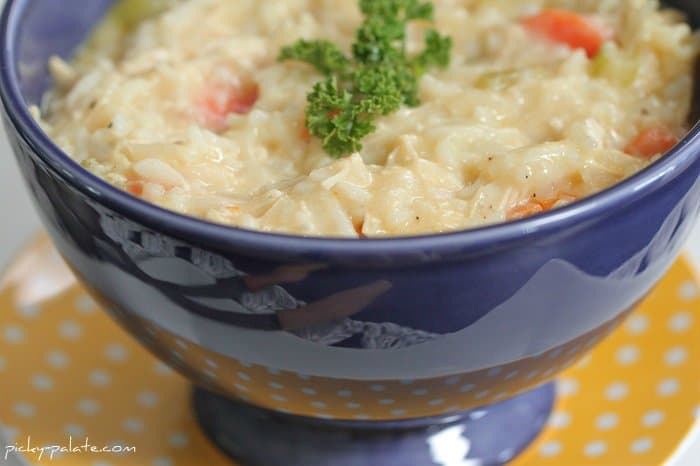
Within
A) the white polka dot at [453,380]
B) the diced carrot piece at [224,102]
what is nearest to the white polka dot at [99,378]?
the diced carrot piece at [224,102]

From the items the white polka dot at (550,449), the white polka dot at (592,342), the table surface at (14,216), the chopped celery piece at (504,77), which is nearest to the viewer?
the white polka dot at (592,342)

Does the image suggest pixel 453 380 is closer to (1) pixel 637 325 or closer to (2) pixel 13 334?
(1) pixel 637 325

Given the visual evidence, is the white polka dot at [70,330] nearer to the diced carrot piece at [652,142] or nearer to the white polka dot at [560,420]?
the white polka dot at [560,420]

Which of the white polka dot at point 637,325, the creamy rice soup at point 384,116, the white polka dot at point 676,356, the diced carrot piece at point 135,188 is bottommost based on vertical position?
the white polka dot at point 637,325

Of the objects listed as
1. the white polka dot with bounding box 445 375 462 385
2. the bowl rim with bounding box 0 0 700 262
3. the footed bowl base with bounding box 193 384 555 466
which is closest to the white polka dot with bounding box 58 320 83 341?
the footed bowl base with bounding box 193 384 555 466

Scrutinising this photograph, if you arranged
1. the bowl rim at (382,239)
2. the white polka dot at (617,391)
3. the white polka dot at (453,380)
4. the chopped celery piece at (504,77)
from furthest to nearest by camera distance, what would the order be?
the white polka dot at (617,391), the chopped celery piece at (504,77), the white polka dot at (453,380), the bowl rim at (382,239)

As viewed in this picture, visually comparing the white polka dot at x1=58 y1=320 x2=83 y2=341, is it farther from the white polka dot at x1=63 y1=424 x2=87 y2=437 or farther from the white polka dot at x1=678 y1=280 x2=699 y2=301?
the white polka dot at x1=678 y1=280 x2=699 y2=301

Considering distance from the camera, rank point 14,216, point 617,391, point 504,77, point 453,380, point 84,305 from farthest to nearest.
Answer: point 14,216
point 84,305
point 617,391
point 504,77
point 453,380

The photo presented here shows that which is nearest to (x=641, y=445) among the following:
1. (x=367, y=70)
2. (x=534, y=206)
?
(x=534, y=206)
